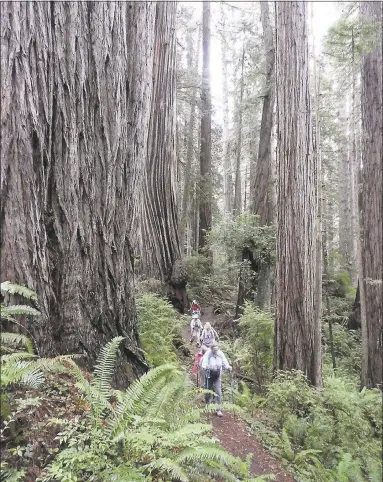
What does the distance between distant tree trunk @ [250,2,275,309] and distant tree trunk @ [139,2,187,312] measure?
117 inches

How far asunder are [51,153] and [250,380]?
272 inches

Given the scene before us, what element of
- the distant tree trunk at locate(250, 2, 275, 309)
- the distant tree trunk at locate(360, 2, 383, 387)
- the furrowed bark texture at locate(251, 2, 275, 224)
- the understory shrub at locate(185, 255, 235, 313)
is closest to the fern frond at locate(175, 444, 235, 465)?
the distant tree trunk at locate(360, 2, 383, 387)

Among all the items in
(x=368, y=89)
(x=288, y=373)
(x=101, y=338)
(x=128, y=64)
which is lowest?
(x=288, y=373)

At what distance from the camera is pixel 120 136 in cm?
453

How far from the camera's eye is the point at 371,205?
7461 mm

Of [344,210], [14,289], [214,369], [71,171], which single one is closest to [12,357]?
[14,289]

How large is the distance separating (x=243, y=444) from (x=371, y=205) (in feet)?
17.1

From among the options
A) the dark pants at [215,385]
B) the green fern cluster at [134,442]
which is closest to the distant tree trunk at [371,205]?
the dark pants at [215,385]

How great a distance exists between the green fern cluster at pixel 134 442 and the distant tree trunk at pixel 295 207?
360 cm

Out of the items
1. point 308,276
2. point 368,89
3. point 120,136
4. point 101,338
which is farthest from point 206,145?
point 101,338

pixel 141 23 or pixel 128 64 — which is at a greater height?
pixel 141 23

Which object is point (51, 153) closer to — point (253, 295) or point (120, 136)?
point (120, 136)

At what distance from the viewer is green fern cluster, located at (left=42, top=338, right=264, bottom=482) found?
8.58 ft

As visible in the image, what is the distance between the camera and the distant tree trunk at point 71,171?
132 inches
